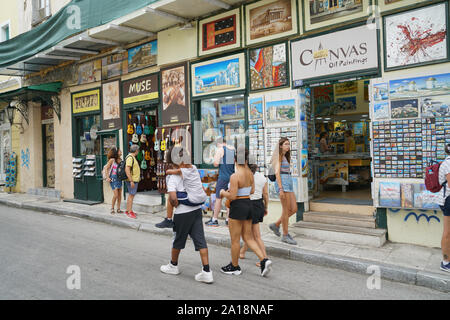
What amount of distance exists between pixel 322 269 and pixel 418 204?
81.2 inches

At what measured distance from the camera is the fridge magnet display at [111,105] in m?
11.1

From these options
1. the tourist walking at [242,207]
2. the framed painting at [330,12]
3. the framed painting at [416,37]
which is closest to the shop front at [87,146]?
the framed painting at [330,12]

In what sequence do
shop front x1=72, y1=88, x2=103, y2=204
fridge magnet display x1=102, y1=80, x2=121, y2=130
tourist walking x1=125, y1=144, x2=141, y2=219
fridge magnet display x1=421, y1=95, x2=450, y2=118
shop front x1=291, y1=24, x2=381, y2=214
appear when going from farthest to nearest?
shop front x1=72, y1=88, x2=103, y2=204, fridge magnet display x1=102, y1=80, x2=121, y2=130, tourist walking x1=125, y1=144, x2=141, y2=219, shop front x1=291, y1=24, x2=381, y2=214, fridge magnet display x1=421, y1=95, x2=450, y2=118

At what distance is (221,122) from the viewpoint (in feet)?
30.0

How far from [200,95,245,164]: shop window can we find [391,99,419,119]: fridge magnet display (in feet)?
11.1

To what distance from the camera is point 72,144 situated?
41.3 feet

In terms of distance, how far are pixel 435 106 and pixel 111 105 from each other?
28.9 ft

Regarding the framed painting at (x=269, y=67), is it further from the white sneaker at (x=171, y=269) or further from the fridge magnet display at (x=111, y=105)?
the fridge magnet display at (x=111, y=105)

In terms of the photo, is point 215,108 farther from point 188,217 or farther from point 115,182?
point 188,217

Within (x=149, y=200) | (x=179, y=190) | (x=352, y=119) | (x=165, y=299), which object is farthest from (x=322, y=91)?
(x=165, y=299)

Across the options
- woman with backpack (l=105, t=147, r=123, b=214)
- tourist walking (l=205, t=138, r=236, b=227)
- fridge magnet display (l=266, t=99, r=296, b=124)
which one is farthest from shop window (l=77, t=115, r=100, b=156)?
fridge magnet display (l=266, t=99, r=296, b=124)

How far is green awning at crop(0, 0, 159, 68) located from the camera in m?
9.32

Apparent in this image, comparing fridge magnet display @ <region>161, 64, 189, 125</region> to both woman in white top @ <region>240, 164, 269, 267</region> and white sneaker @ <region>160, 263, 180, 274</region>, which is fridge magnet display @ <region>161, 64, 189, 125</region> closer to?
woman in white top @ <region>240, 164, 269, 267</region>

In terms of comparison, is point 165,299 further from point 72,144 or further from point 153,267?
point 72,144
